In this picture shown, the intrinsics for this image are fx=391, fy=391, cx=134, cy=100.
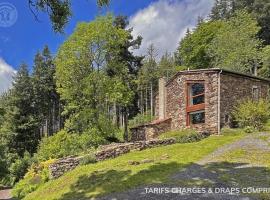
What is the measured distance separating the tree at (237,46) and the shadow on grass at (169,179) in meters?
29.7

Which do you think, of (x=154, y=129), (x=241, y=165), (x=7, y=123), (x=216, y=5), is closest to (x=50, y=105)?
(x=7, y=123)

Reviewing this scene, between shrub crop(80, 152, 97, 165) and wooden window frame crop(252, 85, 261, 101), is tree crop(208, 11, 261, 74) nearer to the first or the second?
wooden window frame crop(252, 85, 261, 101)

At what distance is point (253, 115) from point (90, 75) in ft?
47.1

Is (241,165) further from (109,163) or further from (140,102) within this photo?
(140,102)

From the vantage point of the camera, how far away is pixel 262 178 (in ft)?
49.0

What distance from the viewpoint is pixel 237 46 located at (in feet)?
155

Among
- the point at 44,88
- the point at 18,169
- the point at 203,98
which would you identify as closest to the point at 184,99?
the point at 203,98

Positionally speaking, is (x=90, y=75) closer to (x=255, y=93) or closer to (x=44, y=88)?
(x=255, y=93)

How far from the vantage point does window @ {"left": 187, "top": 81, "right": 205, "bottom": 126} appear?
105 feet

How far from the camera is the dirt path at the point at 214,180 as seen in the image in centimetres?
1316

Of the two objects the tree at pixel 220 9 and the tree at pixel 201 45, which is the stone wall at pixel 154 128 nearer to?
the tree at pixel 201 45

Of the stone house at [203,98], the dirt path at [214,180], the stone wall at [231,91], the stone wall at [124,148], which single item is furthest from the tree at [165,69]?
the dirt path at [214,180]

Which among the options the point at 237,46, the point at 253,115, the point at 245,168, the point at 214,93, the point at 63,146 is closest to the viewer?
the point at 245,168

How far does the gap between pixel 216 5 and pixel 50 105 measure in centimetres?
4180
